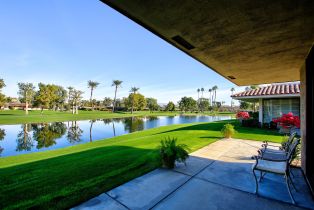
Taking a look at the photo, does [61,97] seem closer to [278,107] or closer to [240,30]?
[278,107]

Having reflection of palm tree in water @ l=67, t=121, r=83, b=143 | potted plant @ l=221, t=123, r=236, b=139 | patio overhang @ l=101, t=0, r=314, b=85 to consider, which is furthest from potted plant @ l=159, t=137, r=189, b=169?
reflection of palm tree in water @ l=67, t=121, r=83, b=143

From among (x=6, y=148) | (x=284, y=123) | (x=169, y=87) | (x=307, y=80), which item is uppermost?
(x=169, y=87)

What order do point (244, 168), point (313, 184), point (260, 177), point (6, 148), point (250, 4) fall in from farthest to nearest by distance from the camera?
1. point (6, 148)
2. point (244, 168)
3. point (260, 177)
4. point (313, 184)
5. point (250, 4)

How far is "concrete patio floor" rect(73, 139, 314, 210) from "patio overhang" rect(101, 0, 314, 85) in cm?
296

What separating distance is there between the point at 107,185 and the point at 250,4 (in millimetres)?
4078

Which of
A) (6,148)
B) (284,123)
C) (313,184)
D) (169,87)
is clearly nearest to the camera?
(313,184)

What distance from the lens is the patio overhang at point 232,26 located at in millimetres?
2078

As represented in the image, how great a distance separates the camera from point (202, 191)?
328 centimetres

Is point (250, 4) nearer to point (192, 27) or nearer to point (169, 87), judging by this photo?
point (192, 27)

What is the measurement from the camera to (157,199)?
3.00 m

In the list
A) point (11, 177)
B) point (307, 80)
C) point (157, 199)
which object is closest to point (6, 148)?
point (11, 177)

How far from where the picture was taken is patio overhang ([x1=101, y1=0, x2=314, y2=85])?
2.08 meters

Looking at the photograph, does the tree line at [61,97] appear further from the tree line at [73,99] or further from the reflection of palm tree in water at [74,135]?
the reflection of palm tree in water at [74,135]

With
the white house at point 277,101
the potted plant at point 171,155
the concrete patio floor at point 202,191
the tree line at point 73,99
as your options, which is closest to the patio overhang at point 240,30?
the concrete patio floor at point 202,191
